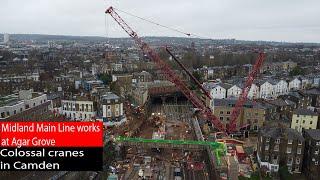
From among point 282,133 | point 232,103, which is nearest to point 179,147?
point 282,133

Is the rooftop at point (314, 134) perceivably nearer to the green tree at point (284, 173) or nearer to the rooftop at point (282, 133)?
the rooftop at point (282, 133)

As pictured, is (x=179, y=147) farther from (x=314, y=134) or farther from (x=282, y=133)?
(x=314, y=134)

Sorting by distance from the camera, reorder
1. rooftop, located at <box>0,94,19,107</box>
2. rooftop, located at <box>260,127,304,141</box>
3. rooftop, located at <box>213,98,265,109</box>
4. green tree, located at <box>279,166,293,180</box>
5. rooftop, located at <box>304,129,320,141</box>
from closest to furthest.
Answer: rooftop, located at <box>304,129,320,141</box>, green tree, located at <box>279,166,293,180</box>, rooftop, located at <box>260,127,304,141</box>, rooftop, located at <box>0,94,19,107</box>, rooftop, located at <box>213,98,265,109</box>

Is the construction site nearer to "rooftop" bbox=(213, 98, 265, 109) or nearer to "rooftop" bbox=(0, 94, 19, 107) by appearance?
"rooftop" bbox=(213, 98, 265, 109)

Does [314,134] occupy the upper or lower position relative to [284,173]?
upper

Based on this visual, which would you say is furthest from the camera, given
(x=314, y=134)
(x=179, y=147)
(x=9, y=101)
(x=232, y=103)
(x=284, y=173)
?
(x=232, y=103)

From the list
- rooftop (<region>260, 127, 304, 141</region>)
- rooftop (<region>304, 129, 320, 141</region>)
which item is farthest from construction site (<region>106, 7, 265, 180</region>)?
rooftop (<region>304, 129, 320, 141</region>)

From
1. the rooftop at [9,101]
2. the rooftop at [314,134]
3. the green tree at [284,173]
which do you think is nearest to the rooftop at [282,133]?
the rooftop at [314,134]

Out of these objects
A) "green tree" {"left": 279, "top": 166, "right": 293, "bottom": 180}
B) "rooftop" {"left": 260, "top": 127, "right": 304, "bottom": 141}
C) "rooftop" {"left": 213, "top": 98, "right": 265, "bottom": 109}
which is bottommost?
"green tree" {"left": 279, "top": 166, "right": 293, "bottom": 180}

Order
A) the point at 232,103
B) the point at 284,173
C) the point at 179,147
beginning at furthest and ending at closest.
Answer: the point at 232,103 < the point at 179,147 < the point at 284,173

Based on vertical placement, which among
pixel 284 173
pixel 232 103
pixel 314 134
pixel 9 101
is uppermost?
pixel 9 101
